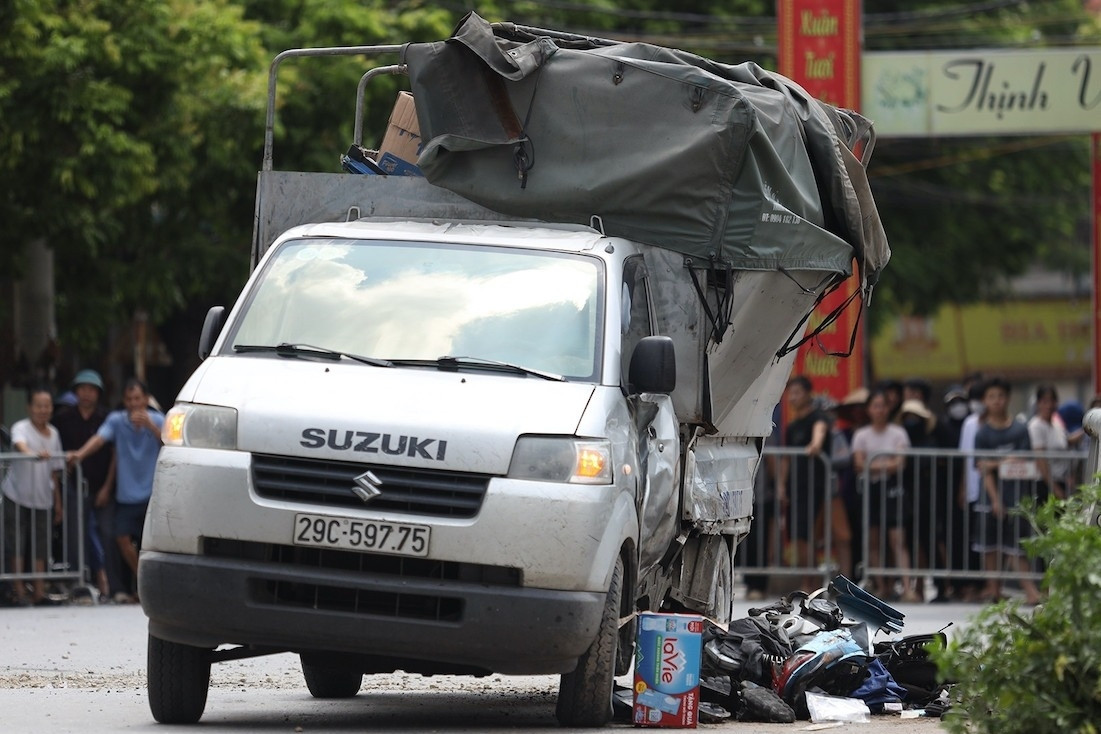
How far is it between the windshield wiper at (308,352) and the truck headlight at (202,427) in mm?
500

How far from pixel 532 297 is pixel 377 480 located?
129cm

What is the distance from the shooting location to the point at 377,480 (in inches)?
290

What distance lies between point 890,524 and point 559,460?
9474 millimetres

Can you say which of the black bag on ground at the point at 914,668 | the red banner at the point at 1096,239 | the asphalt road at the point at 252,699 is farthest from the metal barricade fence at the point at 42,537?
the red banner at the point at 1096,239

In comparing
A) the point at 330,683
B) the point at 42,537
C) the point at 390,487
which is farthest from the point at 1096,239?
the point at 390,487

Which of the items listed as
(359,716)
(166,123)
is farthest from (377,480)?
(166,123)

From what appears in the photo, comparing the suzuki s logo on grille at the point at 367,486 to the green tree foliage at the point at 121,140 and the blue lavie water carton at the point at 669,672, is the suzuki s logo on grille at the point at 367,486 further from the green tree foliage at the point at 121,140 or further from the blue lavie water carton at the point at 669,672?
the green tree foliage at the point at 121,140

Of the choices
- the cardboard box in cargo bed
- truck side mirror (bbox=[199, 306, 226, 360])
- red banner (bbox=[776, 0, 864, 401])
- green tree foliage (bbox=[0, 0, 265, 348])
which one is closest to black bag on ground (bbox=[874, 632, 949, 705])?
the cardboard box in cargo bed

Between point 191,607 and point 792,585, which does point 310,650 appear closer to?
point 191,607

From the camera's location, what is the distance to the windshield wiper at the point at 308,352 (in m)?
7.94

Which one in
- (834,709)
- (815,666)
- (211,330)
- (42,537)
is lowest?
(42,537)

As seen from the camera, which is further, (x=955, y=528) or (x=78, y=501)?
(x=955, y=528)

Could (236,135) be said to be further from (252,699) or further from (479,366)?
(479,366)

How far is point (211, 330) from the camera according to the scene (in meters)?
8.42
